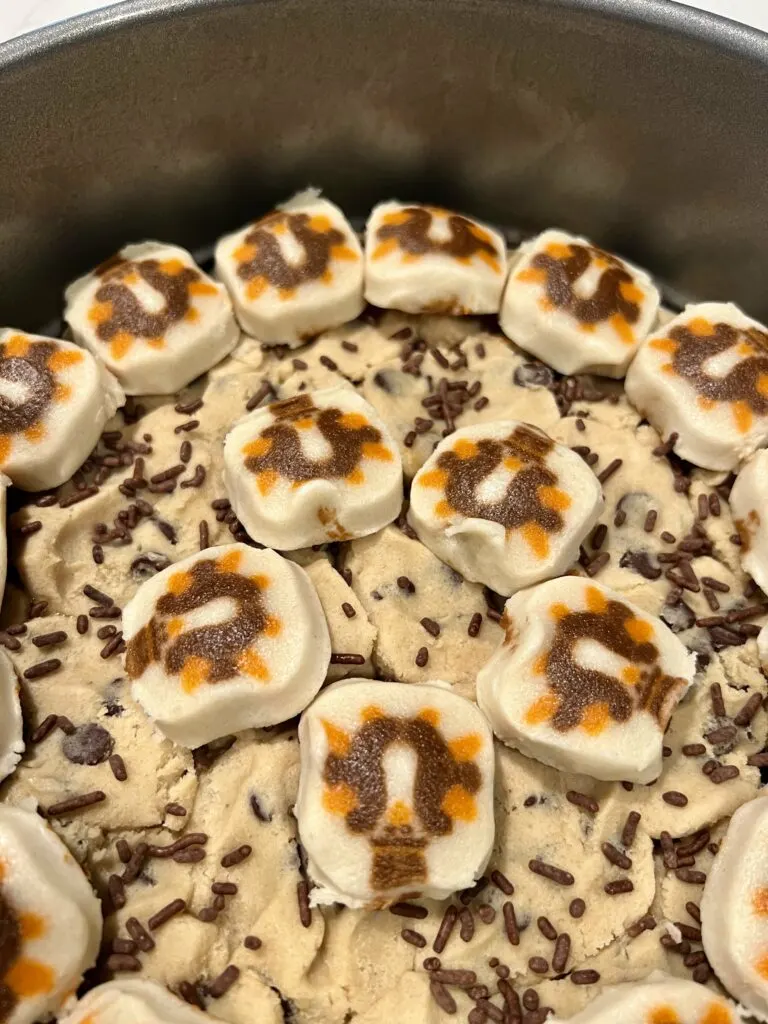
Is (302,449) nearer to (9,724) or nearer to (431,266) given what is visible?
(431,266)

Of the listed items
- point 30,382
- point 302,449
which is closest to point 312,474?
point 302,449

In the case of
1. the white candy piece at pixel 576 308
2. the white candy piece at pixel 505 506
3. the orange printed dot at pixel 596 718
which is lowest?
the orange printed dot at pixel 596 718

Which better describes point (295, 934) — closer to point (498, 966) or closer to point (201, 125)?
point (498, 966)

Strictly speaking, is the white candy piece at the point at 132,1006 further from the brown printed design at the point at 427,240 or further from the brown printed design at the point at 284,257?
the brown printed design at the point at 427,240

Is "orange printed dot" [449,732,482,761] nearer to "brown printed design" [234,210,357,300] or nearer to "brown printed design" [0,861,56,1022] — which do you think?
"brown printed design" [0,861,56,1022]

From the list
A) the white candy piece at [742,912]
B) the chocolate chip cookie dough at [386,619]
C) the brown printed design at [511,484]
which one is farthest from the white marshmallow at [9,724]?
the white candy piece at [742,912]

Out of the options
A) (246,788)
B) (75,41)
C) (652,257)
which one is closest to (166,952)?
(246,788)

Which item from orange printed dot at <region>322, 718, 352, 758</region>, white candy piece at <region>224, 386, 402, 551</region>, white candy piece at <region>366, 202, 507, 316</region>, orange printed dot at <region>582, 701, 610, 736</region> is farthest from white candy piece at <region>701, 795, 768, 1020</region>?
white candy piece at <region>366, 202, 507, 316</region>
